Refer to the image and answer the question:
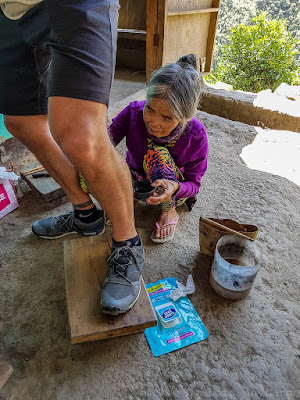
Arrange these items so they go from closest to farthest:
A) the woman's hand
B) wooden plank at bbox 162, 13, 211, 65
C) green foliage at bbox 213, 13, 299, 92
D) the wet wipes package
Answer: the wet wipes package
the woman's hand
wooden plank at bbox 162, 13, 211, 65
green foliage at bbox 213, 13, 299, 92

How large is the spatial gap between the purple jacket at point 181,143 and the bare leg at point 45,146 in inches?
17.7

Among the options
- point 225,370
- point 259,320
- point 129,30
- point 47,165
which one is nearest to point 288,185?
point 259,320

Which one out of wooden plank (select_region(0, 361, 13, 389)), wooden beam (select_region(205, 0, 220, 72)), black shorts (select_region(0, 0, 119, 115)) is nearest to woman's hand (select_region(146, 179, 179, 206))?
black shorts (select_region(0, 0, 119, 115))

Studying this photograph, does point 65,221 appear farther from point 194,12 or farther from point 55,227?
point 194,12

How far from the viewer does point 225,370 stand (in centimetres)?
124

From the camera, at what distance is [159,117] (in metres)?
1.55

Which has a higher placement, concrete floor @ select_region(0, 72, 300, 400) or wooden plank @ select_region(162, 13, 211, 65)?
wooden plank @ select_region(162, 13, 211, 65)

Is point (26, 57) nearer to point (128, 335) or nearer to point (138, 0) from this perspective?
point (128, 335)

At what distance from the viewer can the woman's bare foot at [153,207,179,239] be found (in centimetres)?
→ 184

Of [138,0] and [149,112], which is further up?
[138,0]

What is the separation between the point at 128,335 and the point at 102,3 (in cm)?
133

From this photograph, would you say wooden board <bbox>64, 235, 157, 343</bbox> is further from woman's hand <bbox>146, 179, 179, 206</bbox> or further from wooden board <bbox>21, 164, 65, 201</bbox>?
wooden board <bbox>21, 164, 65, 201</bbox>

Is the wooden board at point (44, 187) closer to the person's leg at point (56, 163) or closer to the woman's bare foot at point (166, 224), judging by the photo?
the person's leg at point (56, 163)

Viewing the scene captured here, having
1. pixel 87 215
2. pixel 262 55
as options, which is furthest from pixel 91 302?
pixel 262 55
